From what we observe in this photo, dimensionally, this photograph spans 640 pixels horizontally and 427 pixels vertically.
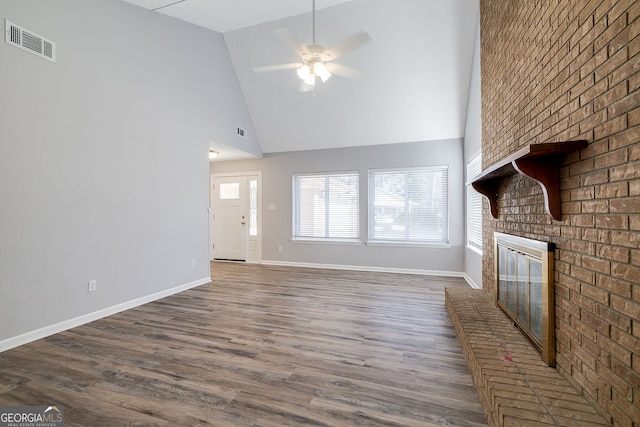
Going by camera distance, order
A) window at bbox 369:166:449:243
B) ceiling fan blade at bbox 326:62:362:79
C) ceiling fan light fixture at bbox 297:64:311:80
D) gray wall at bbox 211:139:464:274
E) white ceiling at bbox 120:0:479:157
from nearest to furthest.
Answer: ceiling fan light fixture at bbox 297:64:311:80, ceiling fan blade at bbox 326:62:362:79, white ceiling at bbox 120:0:479:157, gray wall at bbox 211:139:464:274, window at bbox 369:166:449:243

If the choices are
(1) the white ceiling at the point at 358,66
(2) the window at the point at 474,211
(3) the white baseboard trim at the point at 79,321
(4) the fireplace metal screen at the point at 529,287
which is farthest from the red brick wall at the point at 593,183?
(3) the white baseboard trim at the point at 79,321

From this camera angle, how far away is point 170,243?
4.05 metres

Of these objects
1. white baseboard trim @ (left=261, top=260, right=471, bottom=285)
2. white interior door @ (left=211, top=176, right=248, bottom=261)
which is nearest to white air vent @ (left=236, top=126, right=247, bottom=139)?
white interior door @ (left=211, top=176, right=248, bottom=261)

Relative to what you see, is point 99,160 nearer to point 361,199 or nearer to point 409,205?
point 361,199

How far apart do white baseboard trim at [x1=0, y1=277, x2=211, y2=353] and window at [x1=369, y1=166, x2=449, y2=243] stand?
12.3ft

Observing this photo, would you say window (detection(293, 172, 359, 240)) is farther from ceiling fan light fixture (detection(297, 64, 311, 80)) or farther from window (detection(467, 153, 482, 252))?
ceiling fan light fixture (detection(297, 64, 311, 80))

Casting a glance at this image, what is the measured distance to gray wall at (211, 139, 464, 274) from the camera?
203 inches

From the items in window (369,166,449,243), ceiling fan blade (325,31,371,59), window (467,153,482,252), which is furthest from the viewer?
window (369,166,449,243)

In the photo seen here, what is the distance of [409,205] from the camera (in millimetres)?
5496

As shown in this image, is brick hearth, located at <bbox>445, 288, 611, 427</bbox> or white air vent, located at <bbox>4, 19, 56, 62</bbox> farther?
white air vent, located at <bbox>4, 19, 56, 62</bbox>

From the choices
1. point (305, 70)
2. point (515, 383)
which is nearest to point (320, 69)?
point (305, 70)

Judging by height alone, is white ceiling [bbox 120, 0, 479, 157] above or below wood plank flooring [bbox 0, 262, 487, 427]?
above

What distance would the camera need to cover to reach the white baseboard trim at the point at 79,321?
2.44m
